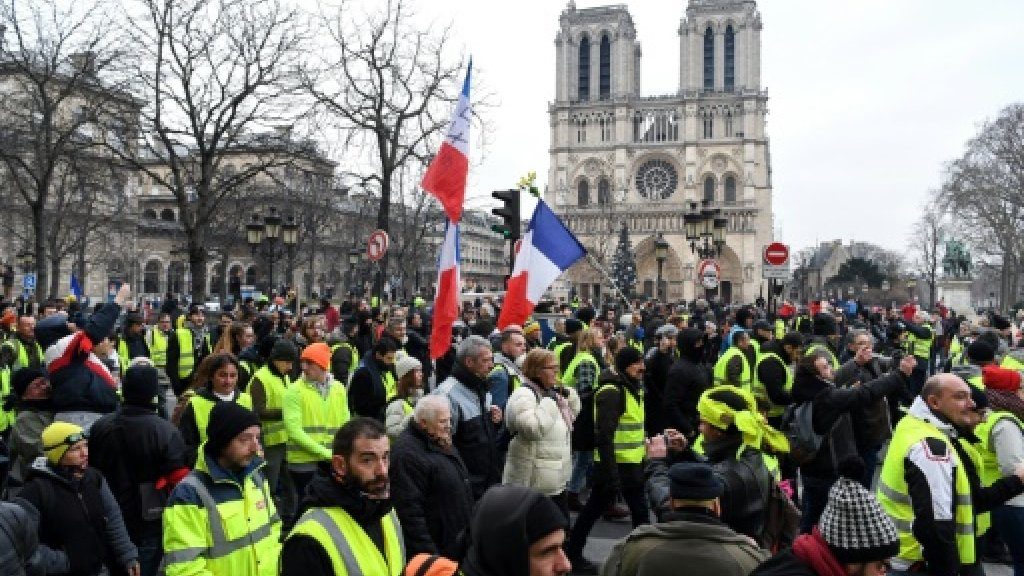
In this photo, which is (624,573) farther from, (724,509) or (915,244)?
(915,244)

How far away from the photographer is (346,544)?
2.84 metres

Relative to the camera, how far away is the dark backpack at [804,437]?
584cm

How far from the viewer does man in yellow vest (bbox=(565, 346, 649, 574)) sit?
249 inches

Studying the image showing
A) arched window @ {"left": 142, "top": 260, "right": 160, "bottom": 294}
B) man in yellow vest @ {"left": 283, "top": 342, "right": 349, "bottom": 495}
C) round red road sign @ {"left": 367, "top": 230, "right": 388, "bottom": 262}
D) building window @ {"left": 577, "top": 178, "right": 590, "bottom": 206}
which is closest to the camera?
man in yellow vest @ {"left": 283, "top": 342, "right": 349, "bottom": 495}

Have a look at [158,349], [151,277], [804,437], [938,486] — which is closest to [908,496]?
[938,486]

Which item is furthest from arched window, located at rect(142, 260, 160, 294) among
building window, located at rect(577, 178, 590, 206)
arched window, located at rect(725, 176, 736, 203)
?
arched window, located at rect(725, 176, 736, 203)

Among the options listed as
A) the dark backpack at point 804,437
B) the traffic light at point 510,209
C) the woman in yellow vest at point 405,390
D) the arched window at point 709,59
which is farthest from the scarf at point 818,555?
the arched window at point 709,59

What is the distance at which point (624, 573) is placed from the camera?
2936 millimetres

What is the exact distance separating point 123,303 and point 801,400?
4998 mm

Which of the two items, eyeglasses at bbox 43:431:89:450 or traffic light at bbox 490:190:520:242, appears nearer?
eyeglasses at bbox 43:431:89:450

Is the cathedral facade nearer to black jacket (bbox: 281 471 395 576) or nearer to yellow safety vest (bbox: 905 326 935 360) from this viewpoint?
yellow safety vest (bbox: 905 326 935 360)

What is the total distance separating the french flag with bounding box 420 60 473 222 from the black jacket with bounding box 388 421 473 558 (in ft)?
11.2

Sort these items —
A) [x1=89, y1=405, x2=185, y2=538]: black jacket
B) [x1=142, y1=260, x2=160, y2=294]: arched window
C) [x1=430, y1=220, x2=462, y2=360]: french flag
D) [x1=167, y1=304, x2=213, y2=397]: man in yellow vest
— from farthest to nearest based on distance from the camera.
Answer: [x1=142, y1=260, x2=160, y2=294]: arched window < [x1=167, y1=304, x2=213, y2=397]: man in yellow vest < [x1=430, y1=220, x2=462, y2=360]: french flag < [x1=89, y1=405, x2=185, y2=538]: black jacket

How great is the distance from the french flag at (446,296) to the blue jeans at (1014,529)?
4122 mm
